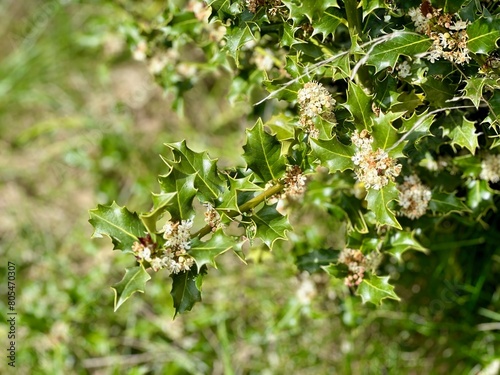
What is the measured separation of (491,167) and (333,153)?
54 cm

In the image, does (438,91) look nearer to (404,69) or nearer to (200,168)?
(404,69)

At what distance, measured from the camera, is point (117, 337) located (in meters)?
2.75

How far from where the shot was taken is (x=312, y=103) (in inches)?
55.7

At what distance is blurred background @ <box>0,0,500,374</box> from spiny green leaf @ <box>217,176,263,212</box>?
0.68 meters

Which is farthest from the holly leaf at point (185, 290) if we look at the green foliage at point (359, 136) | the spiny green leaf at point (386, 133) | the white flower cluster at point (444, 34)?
the white flower cluster at point (444, 34)

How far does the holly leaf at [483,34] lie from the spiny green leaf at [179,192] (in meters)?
0.69

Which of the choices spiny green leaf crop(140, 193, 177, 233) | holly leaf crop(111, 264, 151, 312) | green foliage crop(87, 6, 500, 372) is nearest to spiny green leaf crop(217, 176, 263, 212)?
green foliage crop(87, 6, 500, 372)

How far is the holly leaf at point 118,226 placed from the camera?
143cm

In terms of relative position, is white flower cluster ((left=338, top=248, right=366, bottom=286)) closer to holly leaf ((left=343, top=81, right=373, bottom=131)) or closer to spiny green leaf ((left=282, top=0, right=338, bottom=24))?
holly leaf ((left=343, top=81, right=373, bottom=131))

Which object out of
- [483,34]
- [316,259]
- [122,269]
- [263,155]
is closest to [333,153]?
[263,155]

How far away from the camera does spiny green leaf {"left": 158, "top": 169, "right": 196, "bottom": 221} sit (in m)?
1.40

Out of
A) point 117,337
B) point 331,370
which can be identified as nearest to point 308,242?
point 331,370

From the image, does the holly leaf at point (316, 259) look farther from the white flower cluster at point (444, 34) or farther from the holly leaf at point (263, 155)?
the white flower cluster at point (444, 34)

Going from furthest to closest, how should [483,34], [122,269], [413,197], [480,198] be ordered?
[122,269]
[480,198]
[413,197]
[483,34]
